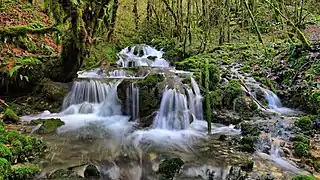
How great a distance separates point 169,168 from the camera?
5.06 m

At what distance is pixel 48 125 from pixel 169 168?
3701mm

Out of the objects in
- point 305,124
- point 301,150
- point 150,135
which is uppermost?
point 305,124

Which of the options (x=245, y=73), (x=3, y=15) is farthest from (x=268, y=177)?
(x=3, y=15)

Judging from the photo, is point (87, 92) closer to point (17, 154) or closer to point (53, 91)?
A: point (53, 91)

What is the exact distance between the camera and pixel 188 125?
7.90 metres

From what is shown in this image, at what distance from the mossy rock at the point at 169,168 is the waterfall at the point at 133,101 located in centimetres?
342

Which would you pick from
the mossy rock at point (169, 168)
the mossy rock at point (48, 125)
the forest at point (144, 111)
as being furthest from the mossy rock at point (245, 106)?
the mossy rock at point (48, 125)

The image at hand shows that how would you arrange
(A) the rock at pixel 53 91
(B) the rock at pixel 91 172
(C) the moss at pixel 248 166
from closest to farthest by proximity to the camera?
(B) the rock at pixel 91 172
(C) the moss at pixel 248 166
(A) the rock at pixel 53 91

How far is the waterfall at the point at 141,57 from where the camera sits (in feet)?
48.1

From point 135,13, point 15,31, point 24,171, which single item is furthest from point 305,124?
point 135,13

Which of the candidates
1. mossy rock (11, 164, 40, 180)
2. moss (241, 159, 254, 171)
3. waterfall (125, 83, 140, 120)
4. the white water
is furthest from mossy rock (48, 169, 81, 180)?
the white water

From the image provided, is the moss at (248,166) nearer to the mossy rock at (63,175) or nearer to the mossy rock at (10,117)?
the mossy rock at (63,175)

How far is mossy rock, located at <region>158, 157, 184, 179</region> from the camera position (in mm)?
4932

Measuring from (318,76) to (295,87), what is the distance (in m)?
0.74
